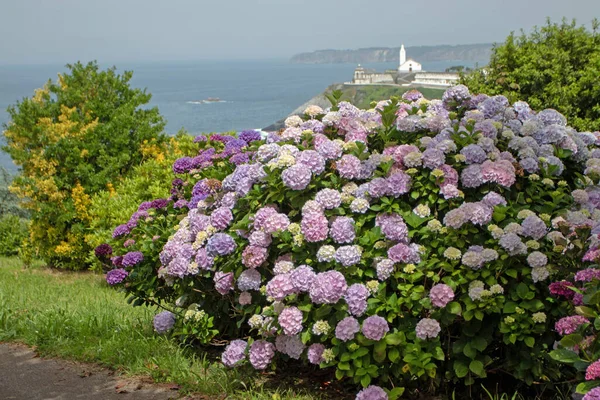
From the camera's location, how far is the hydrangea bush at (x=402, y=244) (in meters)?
3.54

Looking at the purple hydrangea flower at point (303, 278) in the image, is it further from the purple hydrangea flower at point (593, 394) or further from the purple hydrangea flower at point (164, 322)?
the purple hydrangea flower at point (593, 394)

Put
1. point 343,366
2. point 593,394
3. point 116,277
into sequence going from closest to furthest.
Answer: point 593,394
point 343,366
point 116,277

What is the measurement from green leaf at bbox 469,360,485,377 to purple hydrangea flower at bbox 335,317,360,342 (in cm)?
66

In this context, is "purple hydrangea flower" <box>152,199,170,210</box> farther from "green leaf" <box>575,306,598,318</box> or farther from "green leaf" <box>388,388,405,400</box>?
"green leaf" <box>575,306,598,318</box>

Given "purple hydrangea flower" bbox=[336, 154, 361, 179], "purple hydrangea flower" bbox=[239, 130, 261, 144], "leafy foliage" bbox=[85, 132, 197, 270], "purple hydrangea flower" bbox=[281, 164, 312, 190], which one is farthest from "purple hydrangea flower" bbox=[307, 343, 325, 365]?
"leafy foliage" bbox=[85, 132, 197, 270]

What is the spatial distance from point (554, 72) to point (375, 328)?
7.60 m

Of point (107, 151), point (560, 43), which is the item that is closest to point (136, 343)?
point (107, 151)

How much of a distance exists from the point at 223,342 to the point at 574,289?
2.48 metres

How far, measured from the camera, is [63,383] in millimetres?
4555

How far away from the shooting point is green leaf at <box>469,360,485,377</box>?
3586 mm

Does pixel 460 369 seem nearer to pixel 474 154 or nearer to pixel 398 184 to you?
pixel 398 184

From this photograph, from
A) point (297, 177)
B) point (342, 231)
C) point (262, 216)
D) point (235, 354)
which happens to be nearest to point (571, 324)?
point (342, 231)

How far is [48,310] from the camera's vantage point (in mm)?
5820

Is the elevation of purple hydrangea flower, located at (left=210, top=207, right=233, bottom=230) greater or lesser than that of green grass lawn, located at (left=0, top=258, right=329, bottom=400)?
greater
